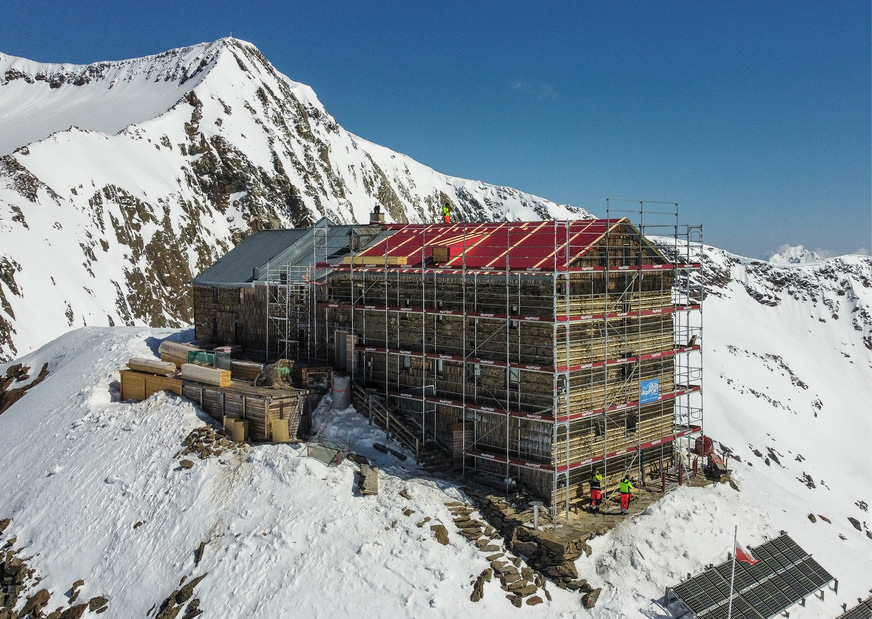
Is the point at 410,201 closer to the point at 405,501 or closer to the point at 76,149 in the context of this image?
the point at 76,149

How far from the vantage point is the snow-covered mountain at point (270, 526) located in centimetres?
2014

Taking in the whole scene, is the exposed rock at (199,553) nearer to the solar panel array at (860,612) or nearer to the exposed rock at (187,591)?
the exposed rock at (187,591)

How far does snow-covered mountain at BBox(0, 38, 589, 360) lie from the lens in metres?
66.0

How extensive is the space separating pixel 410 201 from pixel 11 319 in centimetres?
9791

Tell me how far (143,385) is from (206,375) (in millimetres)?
3937

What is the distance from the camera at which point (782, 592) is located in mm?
22312

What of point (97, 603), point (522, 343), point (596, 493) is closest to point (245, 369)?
point (97, 603)

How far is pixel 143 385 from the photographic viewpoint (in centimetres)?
3091

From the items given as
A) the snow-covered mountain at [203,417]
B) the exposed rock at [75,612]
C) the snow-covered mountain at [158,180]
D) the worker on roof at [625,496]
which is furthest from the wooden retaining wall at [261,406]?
the snow-covered mountain at [158,180]

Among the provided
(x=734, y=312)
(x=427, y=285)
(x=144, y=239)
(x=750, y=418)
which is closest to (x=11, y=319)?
(x=144, y=239)

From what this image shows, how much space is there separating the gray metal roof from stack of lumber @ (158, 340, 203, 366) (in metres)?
4.44

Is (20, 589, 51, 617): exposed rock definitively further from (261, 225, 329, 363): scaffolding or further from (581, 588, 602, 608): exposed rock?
(581, 588, 602, 608): exposed rock

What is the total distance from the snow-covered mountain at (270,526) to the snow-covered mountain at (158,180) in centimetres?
3026

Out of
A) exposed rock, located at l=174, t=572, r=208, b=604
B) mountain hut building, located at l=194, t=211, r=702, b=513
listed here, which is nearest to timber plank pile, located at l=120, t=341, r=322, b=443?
mountain hut building, located at l=194, t=211, r=702, b=513
